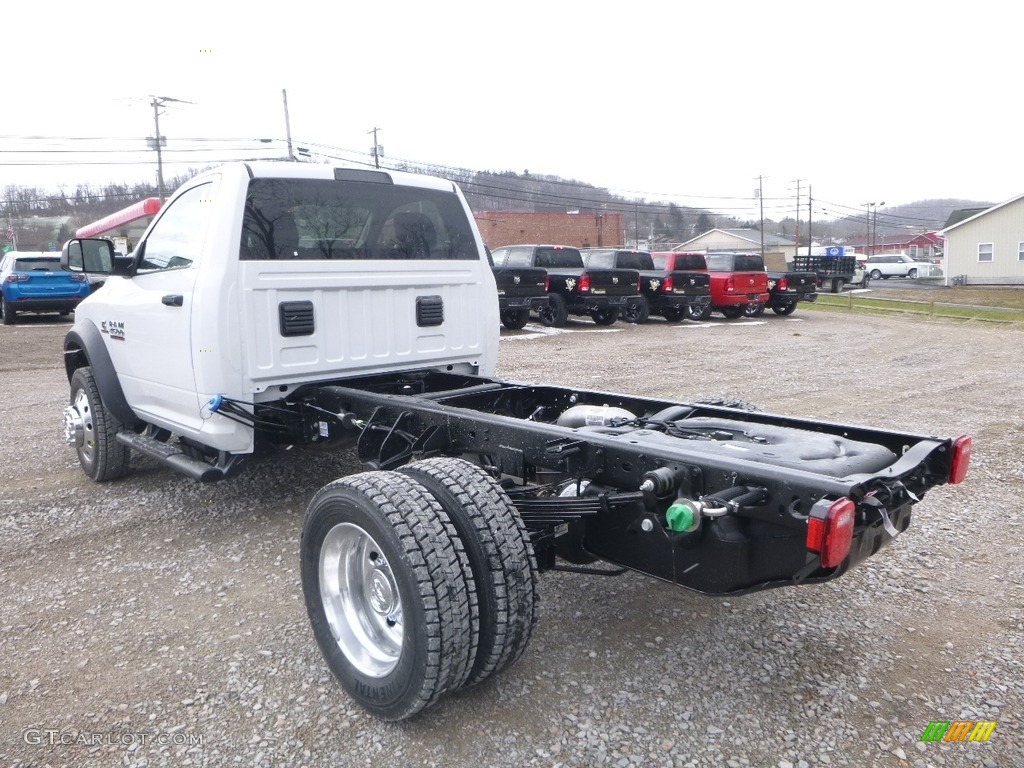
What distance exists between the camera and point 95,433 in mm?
5512

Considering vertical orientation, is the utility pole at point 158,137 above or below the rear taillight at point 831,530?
above

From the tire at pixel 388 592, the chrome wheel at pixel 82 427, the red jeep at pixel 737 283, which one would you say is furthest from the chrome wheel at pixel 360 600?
the red jeep at pixel 737 283

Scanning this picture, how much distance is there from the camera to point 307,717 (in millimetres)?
2857

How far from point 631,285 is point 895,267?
4294cm

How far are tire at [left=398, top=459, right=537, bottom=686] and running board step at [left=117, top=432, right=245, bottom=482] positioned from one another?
6.73ft

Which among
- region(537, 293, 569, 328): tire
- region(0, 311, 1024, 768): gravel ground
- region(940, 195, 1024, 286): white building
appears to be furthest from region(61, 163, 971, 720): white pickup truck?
region(940, 195, 1024, 286): white building

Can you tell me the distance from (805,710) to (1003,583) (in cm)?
176

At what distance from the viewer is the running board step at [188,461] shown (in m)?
4.39

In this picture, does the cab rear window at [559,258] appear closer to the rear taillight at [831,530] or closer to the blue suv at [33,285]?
the blue suv at [33,285]

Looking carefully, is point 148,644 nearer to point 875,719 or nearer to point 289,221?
point 289,221

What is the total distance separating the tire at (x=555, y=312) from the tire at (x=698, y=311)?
11.5ft

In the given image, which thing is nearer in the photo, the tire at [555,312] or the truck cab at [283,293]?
the truck cab at [283,293]

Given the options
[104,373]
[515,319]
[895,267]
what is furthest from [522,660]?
[895,267]

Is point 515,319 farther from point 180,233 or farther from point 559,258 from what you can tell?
point 180,233
